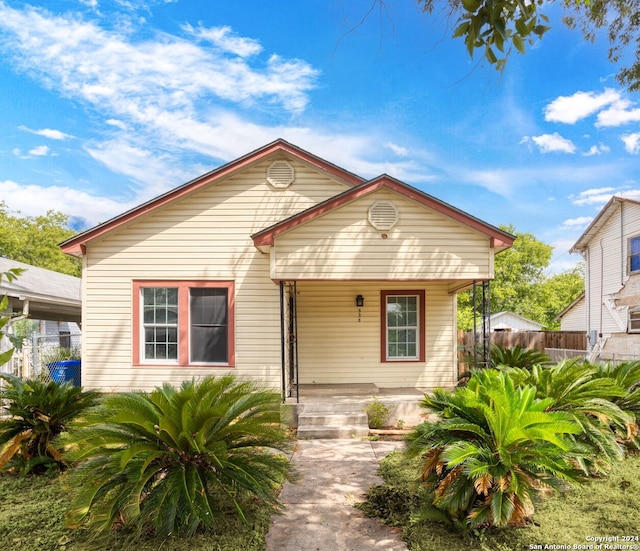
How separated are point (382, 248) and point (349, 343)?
283cm

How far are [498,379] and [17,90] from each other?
20.9m

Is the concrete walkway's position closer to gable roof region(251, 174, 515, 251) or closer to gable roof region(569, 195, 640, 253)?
gable roof region(251, 174, 515, 251)

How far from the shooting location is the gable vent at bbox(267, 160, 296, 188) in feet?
30.8

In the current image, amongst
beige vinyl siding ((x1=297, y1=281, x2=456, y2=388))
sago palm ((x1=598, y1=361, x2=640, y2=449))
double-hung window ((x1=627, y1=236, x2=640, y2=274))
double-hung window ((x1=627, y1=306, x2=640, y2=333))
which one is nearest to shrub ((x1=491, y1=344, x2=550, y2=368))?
beige vinyl siding ((x1=297, y1=281, x2=456, y2=388))

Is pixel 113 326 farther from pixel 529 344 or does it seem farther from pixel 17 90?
pixel 529 344

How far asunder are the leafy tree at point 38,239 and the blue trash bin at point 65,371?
93.3 ft

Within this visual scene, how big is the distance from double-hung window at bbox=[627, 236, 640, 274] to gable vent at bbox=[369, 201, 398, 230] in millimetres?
14293

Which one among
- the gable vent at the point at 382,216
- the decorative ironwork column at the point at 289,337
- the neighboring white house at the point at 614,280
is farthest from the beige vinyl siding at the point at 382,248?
the neighboring white house at the point at 614,280

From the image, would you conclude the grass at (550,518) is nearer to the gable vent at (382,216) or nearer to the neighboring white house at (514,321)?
the gable vent at (382,216)

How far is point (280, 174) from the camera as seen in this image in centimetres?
941

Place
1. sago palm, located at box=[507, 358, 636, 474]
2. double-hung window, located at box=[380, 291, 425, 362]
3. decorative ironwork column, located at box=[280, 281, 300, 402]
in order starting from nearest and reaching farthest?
1. sago palm, located at box=[507, 358, 636, 474]
2. decorative ironwork column, located at box=[280, 281, 300, 402]
3. double-hung window, located at box=[380, 291, 425, 362]

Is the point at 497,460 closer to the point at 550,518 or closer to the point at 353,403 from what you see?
the point at 550,518

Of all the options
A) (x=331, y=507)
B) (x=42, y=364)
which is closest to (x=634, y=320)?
(x=331, y=507)

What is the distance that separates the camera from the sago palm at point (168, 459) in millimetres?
3355
